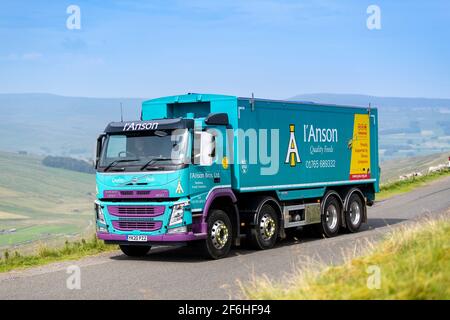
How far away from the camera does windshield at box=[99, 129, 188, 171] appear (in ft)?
46.3

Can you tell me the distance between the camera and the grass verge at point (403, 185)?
112 feet

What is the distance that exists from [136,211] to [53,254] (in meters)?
2.62

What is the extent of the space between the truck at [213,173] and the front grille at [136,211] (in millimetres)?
18

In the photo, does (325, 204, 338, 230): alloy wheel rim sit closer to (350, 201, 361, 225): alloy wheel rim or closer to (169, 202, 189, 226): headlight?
(350, 201, 361, 225): alloy wheel rim

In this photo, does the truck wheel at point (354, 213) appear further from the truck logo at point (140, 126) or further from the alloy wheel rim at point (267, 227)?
the truck logo at point (140, 126)

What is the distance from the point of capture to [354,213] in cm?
1997

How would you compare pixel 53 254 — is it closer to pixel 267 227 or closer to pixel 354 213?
pixel 267 227

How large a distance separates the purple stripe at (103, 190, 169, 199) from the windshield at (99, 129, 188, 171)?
16.6 inches

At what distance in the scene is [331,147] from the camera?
18922mm

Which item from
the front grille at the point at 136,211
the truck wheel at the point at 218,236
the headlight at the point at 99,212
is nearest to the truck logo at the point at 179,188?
the front grille at the point at 136,211

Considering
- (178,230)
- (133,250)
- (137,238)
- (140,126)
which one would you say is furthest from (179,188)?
(133,250)

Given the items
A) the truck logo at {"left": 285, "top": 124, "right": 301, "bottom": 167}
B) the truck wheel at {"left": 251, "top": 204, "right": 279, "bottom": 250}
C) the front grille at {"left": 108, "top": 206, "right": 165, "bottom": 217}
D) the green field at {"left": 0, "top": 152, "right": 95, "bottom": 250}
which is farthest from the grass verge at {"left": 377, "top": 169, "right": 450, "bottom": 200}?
the green field at {"left": 0, "top": 152, "right": 95, "bottom": 250}
